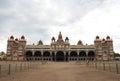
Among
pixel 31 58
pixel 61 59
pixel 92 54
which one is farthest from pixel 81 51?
pixel 31 58

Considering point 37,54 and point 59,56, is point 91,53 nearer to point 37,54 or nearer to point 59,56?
point 59,56

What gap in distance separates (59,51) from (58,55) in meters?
2.71

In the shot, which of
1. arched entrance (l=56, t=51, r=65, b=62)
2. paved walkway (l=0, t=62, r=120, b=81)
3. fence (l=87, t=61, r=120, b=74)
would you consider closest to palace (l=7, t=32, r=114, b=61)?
arched entrance (l=56, t=51, r=65, b=62)

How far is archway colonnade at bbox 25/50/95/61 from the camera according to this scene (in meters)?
93.5

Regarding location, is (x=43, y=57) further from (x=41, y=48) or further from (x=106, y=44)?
(x=106, y=44)

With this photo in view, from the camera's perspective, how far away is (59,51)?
95.9 meters

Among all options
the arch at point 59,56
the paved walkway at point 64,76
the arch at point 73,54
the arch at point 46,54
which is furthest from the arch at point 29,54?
the paved walkway at point 64,76

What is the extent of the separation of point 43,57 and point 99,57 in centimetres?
3243

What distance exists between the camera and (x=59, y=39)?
3981 inches

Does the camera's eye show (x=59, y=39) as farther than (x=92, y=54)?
Yes

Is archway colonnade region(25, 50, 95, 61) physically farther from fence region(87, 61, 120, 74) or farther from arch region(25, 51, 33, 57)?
fence region(87, 61, 120, 74)

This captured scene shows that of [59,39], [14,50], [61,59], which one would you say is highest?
[59,39]

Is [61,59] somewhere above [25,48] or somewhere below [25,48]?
below

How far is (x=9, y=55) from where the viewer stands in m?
90.4
